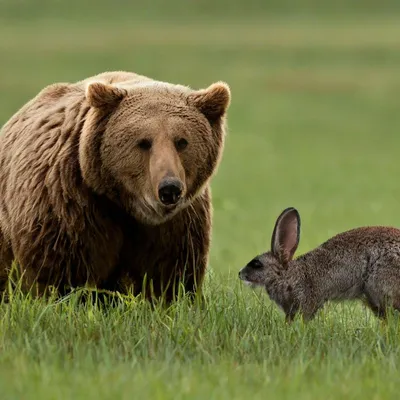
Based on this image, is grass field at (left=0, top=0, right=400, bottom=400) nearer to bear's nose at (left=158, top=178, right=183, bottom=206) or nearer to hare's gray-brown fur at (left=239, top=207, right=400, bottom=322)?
hare's gray-brown fur at (left=239, top=207, right=400, bottom=322)

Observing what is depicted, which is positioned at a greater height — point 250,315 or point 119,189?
point 119,189

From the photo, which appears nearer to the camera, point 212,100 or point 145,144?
point 145,144

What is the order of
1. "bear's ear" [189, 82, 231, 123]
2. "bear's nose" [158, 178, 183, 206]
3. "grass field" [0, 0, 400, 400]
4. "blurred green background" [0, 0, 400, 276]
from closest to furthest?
"grass field" [0, 0, 400, 400]
"bear's nose" [158, 178, 183, 206]
"bear's ear" [189, 82, 231, 123]
"blurred green background" [0, 0, 400, 276]

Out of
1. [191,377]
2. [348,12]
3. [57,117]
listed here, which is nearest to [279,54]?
[348,12]

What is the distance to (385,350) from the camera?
556 centimetres

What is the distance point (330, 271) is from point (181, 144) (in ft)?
3.73

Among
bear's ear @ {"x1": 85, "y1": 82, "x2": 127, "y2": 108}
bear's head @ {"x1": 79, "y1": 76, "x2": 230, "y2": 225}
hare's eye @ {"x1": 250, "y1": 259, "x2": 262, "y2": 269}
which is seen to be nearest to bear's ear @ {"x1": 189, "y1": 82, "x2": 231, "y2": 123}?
bear's head @ {"x1": 79, "y1": 76, "x2": 230, "y2": 225}

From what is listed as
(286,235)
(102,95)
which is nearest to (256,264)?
(286,235)

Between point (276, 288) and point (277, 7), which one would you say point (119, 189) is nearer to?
point (276, 288)

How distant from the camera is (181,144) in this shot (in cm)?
623

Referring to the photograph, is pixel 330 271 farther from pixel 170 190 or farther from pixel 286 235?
pixel 170 190

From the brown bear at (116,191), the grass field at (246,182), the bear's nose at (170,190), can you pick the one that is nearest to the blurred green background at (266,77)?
the grass field at (246,182)

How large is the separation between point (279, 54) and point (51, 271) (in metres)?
29.6

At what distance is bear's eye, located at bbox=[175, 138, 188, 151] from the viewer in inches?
244
